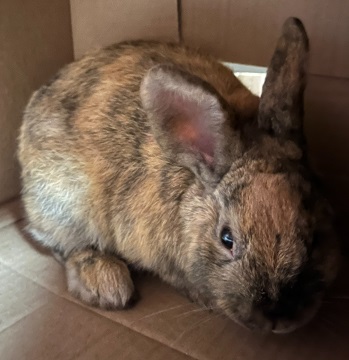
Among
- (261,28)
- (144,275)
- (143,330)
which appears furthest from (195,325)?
(261,28)

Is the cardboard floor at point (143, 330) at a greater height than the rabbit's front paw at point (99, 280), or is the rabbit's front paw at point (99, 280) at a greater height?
the rabbit's front paw at point (99, 280)

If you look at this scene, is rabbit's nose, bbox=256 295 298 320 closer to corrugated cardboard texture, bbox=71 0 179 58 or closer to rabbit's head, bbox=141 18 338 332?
rabbit's head, bbox=141 18 338 332

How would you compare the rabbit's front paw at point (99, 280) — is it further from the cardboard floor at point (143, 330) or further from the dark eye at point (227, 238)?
the dark eye at point (227, 238)

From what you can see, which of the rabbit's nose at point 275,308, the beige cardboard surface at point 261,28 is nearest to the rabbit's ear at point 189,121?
the rabbit's nose at point 275,308

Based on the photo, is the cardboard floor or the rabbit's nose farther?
the cardboard floor

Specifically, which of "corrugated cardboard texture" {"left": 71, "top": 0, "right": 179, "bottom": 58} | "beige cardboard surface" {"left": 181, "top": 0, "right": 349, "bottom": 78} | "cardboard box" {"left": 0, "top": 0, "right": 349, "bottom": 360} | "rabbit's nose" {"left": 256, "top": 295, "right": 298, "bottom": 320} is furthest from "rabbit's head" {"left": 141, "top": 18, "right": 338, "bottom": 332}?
"corrugated cardboard texture" {"left": 71, "top": 0, "right": 179, "bottom": 58}

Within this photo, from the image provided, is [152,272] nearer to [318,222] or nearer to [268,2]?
[318,222]

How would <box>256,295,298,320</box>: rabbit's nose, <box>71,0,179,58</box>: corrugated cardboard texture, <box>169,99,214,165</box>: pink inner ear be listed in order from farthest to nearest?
<box>71,0,179,58</box>: corrugated cardboard texture < <box>169,99,214,165</box>: pink inner ear < <box>256,295,298,320</box>: rabbit's nose

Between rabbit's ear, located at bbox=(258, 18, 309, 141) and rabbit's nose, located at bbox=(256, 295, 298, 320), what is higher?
rabbit's ear, located at bbox=(258, 18, 309, 141)
